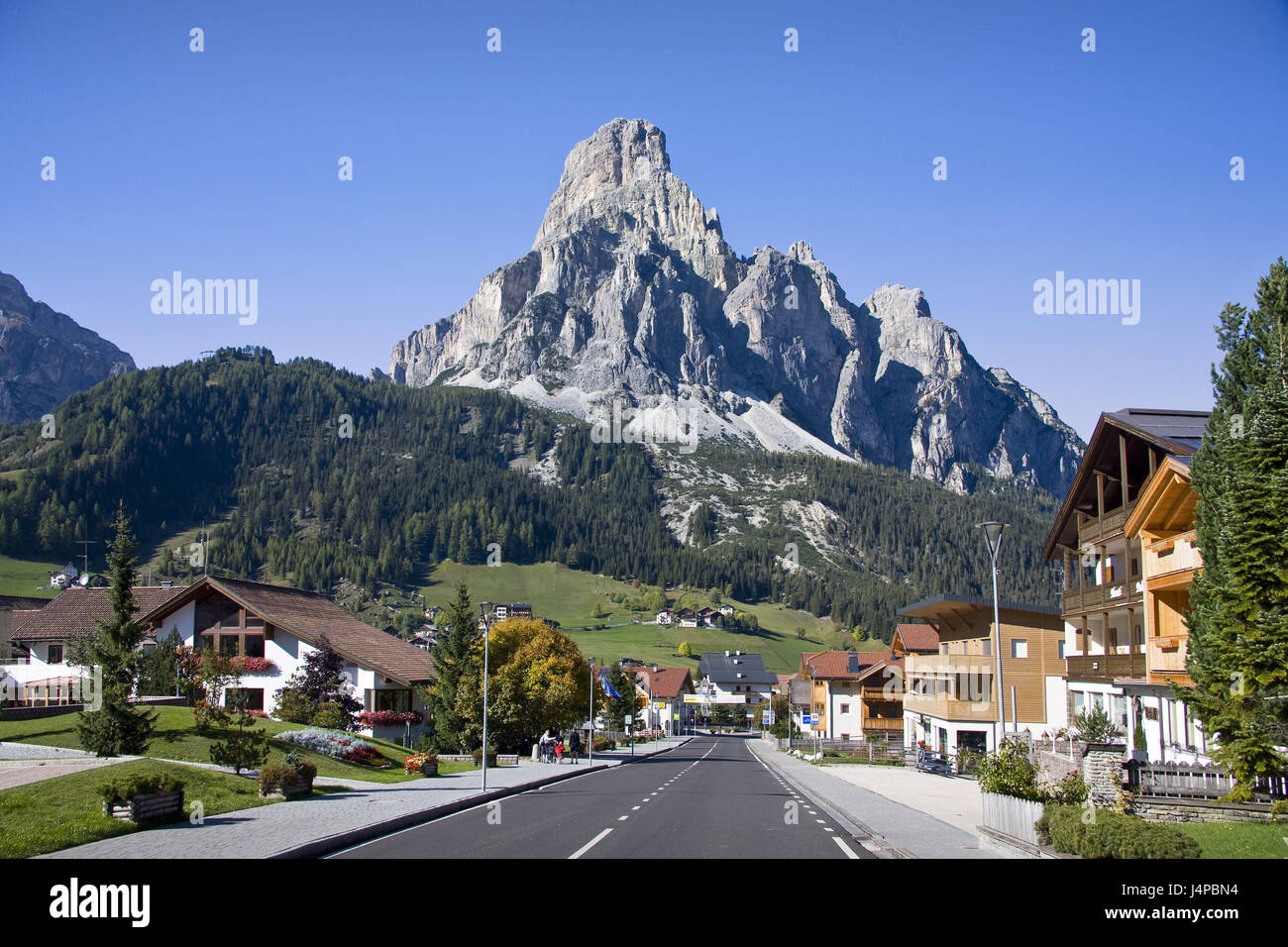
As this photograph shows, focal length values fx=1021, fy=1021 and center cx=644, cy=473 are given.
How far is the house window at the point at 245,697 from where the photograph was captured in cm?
5366

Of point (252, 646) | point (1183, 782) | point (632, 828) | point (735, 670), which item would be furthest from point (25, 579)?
point (1183, 782)

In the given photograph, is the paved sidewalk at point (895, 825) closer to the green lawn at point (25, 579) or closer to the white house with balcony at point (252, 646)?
the white house with balcony at point (252, 646)

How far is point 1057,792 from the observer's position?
63.1 feet

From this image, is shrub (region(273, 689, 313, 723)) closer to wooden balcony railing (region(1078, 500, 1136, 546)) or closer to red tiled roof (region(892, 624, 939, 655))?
wooden balcony railing (region(1078, 500, 1136, 546))

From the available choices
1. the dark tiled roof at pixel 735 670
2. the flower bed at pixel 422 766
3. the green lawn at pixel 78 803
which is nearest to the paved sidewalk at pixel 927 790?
the flower bed at pixel 422 766

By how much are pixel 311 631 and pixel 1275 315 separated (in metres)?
50.1

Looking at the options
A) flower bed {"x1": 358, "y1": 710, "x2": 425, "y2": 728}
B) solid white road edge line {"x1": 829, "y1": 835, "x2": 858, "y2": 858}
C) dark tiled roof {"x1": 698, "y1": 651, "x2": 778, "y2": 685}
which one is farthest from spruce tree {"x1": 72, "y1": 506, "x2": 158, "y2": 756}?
dark tiled roof {"x1": 698, "y1": 651, "x2": 778, "y2": 685}

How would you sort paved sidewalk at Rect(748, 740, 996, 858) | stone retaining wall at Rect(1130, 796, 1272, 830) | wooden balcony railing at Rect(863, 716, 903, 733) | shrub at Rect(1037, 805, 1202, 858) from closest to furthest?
1. shrub at Rect(1037, 805, 1202, 858)
2. paved sidewalk at Rect(748, 740, 996, 858)
3. stone retaining wall at Rect(1130, 796, 1272, 830)
4. wooden balcony railing at Rect(863, 716, 903, 733)

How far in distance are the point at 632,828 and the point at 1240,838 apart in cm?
1230

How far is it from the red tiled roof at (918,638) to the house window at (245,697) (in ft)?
151

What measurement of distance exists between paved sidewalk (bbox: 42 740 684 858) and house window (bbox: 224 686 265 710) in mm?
21037

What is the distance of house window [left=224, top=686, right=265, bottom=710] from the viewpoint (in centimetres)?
5366
